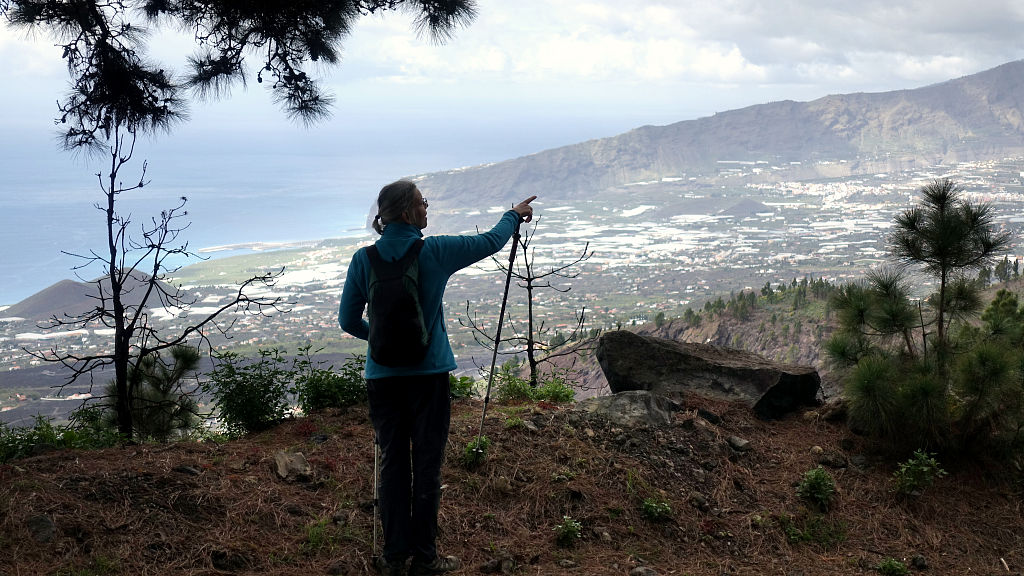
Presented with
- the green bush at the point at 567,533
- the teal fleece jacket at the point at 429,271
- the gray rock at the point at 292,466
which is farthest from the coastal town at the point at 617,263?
the green bush at the point at 567,533

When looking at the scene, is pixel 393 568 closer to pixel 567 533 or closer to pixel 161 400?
pixel 567 533

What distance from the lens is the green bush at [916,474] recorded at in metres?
4.91

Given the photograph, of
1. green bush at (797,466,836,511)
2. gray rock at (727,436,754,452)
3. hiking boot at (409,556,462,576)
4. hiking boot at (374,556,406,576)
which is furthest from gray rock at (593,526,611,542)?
gray rock at (727,436,754,452)

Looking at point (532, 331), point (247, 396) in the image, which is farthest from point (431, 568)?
point (532, 331)

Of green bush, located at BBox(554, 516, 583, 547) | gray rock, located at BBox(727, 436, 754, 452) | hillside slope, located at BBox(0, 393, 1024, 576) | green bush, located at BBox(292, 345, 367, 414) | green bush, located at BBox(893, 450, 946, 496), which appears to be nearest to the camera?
hillside slope, located at BBox(0, 393, 1024, 576)

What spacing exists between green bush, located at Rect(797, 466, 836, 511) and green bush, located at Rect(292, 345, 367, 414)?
345 centimetres

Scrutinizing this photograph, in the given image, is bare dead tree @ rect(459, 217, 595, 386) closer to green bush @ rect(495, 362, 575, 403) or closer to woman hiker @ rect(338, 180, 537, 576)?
green bush @ rect(495, 362, 575, 403)

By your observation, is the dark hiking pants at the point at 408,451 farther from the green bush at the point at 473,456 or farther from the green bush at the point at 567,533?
the green bush at the point at 473,456

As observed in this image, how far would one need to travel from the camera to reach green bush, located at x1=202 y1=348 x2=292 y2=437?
5492 mm

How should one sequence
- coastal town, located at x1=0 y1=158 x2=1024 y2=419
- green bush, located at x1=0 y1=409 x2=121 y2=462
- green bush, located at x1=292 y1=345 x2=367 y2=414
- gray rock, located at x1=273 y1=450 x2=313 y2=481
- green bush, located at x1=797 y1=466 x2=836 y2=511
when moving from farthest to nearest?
1. coastal town, located at x1=0 y1=158 x2=1024 y2=419
2. green bush, located at x1=292 y1=345 x2=367 y2=414
3. green bush, located at x1=797 y1=466 x2=836 y2=511
4. green bush, located at x1=0 y1=409 x2=121 y2=462
5. gray rock, located at x1=273 y1=450 x2=313 y2=481

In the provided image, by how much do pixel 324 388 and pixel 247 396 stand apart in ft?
2.05

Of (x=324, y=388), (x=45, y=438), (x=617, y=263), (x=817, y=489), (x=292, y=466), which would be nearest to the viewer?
(x=292, y=466)

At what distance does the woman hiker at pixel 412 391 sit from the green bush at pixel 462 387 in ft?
9.30

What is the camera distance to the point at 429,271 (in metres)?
3.34
